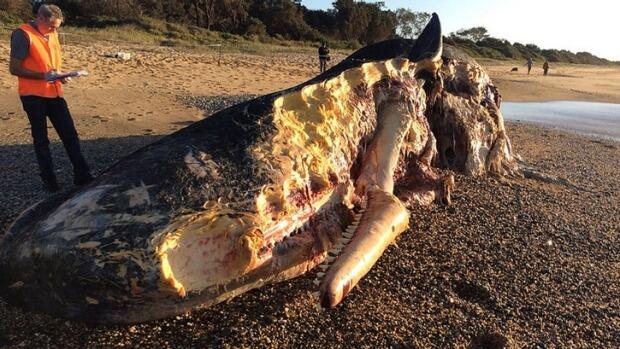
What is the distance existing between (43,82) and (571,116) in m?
19.9

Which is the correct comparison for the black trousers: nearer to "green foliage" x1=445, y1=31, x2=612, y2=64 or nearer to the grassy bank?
the grassy bank

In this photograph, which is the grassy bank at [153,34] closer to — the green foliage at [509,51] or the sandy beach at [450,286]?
the sandy beach at [450,286]

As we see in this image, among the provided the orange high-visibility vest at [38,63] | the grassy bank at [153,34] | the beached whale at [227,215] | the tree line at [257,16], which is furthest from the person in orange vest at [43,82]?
the tree line at [257,16]

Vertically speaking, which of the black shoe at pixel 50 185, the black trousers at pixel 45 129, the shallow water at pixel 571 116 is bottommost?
the shallow water at pixel 571 116

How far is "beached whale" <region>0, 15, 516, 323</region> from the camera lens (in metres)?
2.82

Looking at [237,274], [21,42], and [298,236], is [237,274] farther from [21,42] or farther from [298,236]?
[21,42]

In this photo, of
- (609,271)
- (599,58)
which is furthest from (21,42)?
(599,58)

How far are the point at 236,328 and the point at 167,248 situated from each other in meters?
0.72

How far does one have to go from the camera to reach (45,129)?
5.64 meters

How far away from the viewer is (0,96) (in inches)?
459

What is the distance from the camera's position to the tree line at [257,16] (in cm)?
4100

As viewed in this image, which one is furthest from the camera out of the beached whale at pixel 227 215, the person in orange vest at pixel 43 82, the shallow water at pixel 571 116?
the shallow water at pixel 571 116

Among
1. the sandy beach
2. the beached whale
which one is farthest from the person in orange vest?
the beached whale

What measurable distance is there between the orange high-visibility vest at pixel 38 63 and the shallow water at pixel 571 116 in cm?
1536
